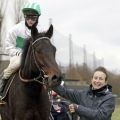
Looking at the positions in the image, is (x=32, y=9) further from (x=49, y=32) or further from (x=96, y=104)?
(x=96, y=104)

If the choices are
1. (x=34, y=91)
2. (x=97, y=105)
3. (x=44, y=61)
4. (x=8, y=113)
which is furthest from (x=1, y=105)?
(x=97, y=105)

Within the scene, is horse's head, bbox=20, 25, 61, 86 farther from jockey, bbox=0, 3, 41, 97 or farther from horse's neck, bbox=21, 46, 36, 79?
jockey, bbox=0, 3, 41, 97

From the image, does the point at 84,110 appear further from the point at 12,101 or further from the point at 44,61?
the point at 12,101

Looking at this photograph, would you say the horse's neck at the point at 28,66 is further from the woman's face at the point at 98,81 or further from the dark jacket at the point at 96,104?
the woman's face at the point at 98,81

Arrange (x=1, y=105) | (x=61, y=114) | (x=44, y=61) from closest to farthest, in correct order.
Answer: (x=44, y=61) < (x=1, y=105) < (x=61, y=114)

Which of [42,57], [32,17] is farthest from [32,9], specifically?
[42,57]

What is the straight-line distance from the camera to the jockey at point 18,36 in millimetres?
8172

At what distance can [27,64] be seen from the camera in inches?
305

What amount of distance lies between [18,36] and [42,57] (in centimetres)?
138

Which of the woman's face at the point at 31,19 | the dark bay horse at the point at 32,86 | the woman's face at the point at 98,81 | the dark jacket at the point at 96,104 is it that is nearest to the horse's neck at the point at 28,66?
the dark bay horse at the point at 32,86

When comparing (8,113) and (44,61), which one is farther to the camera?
(8,113)

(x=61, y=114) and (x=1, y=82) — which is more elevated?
(x=1, y=82)

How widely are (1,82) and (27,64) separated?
3.37 feet

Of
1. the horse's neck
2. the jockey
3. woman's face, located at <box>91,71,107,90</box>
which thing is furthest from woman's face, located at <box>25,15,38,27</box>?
woman's face, located at <box>91,71,107,90</box>
